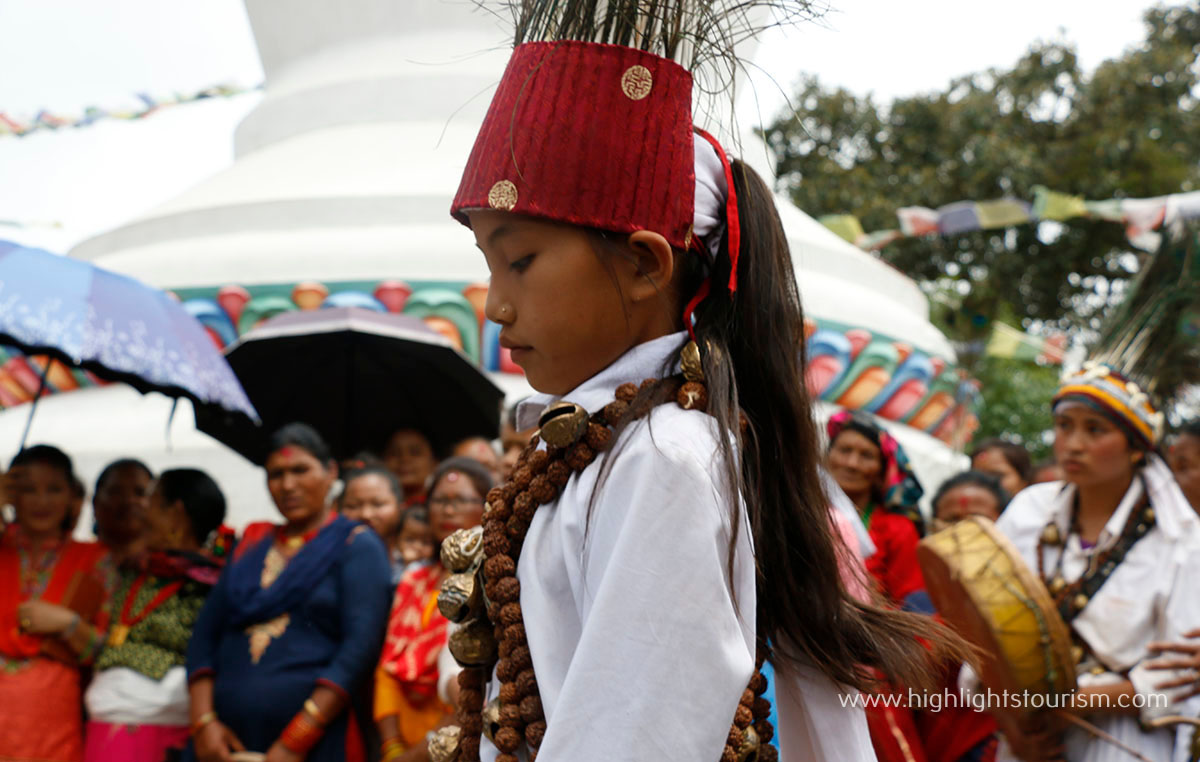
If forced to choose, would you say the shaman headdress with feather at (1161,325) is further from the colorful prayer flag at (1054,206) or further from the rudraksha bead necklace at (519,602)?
the colorful prayer flag at (1054,206)

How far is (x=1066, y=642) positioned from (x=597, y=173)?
2133 millimetres

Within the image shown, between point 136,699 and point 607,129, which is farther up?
point 607,129

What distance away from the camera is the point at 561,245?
58.0 inches

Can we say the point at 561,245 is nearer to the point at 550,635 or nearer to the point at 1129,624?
the point at 550,635

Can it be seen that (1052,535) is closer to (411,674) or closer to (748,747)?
(411,674)

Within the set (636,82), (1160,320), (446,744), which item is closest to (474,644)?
(446,744)

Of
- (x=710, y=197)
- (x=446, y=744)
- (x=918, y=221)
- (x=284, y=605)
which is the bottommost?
(x=284, y=605)

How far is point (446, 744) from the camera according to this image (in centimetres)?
158

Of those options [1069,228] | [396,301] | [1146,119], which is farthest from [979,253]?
[396,301]

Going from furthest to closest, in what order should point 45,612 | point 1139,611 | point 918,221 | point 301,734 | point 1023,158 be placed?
point 1023,158, point 918,221, point 45,612, point 301,734, point 1139,611

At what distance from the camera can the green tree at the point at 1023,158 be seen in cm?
1582

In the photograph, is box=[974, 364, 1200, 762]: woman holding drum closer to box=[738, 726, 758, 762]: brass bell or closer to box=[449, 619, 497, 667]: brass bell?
box=[738, 726, 758, 762]: brass bell

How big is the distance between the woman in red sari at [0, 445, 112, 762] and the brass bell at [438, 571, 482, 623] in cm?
307

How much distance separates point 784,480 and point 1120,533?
218cm
